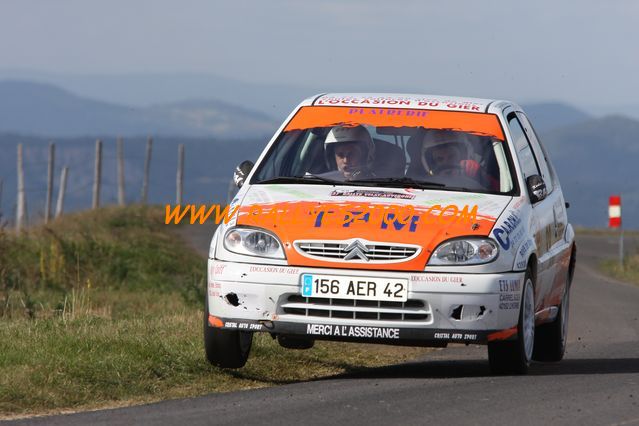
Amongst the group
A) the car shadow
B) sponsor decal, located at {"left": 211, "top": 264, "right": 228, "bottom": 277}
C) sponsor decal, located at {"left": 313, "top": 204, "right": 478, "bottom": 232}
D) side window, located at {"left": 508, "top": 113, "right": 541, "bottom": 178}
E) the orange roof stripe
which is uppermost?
the orange roof stripe

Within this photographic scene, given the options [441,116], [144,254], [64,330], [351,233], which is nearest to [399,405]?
[351,233]

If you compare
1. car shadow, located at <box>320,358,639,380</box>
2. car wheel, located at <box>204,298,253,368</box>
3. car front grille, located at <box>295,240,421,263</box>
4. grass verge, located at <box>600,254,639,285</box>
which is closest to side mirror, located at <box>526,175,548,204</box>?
car shadow, located at <box>320,358,639,380</box>

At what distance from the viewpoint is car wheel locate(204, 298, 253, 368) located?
948 cm

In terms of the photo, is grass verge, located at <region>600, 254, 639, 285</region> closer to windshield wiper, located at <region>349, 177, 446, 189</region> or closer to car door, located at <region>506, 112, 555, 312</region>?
car door, located at <region>506, 112, 555, 312</region>

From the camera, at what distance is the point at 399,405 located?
26.7 feet

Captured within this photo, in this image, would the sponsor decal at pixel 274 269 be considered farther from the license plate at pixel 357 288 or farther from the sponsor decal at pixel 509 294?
the sponsor decal at pixel 509 294

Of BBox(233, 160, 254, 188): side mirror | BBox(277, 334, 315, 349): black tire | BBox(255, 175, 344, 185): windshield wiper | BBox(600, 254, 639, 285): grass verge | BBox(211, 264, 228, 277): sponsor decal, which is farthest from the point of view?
BBox(600, 254, 639, 285): grass verge

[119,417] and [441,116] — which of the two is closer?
[119,417]

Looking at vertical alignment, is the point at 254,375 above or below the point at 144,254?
above

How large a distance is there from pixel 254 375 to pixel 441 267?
5.47 feet

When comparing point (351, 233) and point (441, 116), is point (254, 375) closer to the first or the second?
point (351, 233)

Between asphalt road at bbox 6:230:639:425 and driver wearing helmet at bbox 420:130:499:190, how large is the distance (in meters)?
1.31

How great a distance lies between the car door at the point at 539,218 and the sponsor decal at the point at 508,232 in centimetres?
37

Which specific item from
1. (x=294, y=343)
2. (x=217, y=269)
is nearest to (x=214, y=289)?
(x=217, y=269)
